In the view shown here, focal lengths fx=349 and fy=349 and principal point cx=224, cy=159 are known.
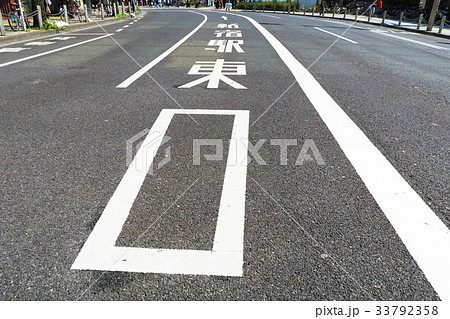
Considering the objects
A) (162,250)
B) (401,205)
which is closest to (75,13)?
(162,250)

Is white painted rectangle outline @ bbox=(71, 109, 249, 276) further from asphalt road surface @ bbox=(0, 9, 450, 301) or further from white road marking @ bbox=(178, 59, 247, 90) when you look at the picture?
white road marking @ bbox=(178, 59, 247, 90)

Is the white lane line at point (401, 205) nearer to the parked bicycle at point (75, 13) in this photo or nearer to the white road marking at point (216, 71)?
the white road marking at point (216, 71)

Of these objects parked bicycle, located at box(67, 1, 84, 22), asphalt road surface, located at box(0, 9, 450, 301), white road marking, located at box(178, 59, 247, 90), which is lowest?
white road marking, located at box(178, 59, 247, 90)

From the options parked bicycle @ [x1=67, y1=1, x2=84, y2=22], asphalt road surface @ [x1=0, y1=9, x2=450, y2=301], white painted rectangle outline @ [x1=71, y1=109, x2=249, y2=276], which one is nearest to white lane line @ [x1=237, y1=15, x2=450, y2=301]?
asphalt road surface @ [x1=0, y1=9, x2=450, y2=301]

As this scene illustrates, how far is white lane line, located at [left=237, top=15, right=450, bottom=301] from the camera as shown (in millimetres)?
1760

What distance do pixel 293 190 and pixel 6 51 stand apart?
32.2 ft

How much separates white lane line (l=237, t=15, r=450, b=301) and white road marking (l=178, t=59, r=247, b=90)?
2.17m

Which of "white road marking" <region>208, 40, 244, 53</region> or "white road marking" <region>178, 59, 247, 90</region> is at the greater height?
"white road marking" <region>178, 59, 247, 90</region>

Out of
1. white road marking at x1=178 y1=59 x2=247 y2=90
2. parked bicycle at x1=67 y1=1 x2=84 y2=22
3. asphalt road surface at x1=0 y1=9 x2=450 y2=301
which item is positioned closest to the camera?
asphalt road surface at x1=0 y1=9 x2=450 y2=301

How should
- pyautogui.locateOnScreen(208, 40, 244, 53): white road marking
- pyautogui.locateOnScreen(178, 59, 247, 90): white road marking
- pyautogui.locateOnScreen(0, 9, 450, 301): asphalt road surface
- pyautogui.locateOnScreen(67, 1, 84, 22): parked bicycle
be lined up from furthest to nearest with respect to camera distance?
pyautogui.locateOnScreen(67, 1, 84, 22): parked bicycle
pyautogui.locateOnScreen(208, 40, 244, 53): white road marking
pyautogui.locateOnScreen(178, 59, 247, 90): white road marking
pyautogui.locateOnScreen(0, 9, 450, 301): asphalt road surface

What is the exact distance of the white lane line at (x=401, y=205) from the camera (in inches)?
69.3

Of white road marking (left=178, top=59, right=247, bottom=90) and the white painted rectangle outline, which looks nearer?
the white painted rectangle outline

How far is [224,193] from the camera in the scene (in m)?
2.38

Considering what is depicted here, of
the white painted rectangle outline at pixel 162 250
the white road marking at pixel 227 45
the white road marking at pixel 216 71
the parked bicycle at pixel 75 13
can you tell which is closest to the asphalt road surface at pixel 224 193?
the white painted rectangle outline at pixel 162 250
